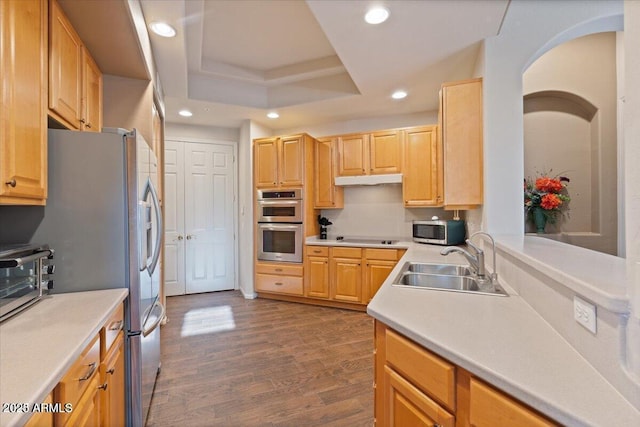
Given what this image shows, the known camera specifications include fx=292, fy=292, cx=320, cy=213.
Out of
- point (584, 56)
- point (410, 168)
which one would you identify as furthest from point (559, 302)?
point (584, 56)

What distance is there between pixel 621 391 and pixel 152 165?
7.95 ft

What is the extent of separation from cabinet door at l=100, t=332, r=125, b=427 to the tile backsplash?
3.21 meters

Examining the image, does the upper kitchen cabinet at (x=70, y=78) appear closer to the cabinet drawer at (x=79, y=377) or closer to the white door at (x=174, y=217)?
the cabinet drawer at (x=79, y=377)

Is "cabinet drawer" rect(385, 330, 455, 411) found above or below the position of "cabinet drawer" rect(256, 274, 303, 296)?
above

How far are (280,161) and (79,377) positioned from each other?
3.33 metres

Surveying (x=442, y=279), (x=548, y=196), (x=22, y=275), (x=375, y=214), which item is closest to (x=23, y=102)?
(x=22, y=275)

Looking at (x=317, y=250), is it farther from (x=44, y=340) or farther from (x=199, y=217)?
(x=44, y=340)

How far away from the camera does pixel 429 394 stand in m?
1.00

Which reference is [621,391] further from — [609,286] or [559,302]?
A: [559,302]

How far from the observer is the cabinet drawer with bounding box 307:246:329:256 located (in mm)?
3887

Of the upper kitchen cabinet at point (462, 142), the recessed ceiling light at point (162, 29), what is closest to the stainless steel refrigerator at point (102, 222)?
the recessed ceiling light at point (162, 29)

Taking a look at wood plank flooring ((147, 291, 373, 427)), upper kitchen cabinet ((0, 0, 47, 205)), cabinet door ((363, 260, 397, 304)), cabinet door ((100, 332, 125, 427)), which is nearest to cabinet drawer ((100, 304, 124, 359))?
cabinet door ((100, 332, 125, 427))

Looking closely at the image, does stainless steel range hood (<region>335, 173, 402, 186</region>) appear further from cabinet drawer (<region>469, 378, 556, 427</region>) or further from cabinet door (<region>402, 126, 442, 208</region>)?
cabinet drawer (<region>469, 378, 556, 427</region>)

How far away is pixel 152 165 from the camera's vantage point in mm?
2037
